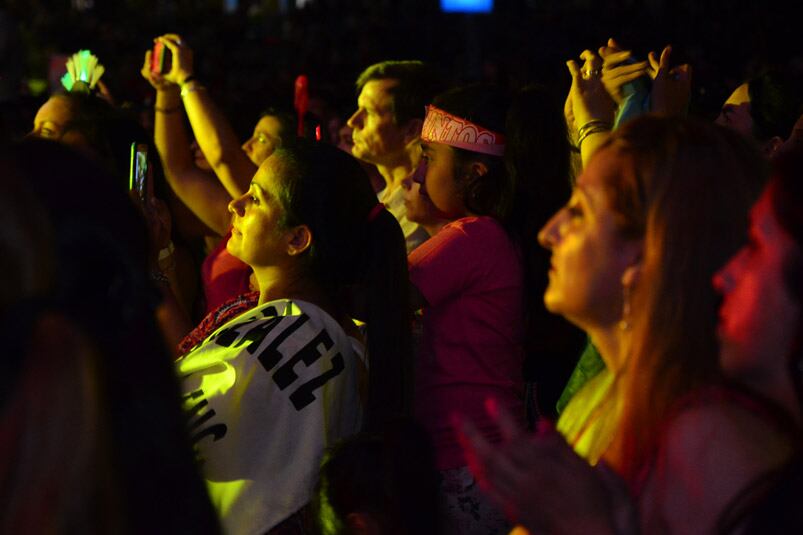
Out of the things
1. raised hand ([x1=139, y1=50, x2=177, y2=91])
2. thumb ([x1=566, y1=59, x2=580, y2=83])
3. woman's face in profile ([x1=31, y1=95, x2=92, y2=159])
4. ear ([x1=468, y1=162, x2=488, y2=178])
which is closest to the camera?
thumb ([x1=566, y1=59, x2=580, y2=83])

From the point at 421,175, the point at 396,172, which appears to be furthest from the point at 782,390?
the point at 396,172

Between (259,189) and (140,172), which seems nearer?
(259,189)

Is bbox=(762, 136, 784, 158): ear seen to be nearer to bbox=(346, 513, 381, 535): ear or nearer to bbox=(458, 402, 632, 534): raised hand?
bbox=(346, 513, 381, 535): ear

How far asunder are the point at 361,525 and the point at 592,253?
1166mm

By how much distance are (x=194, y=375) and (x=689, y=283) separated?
4.96 ft

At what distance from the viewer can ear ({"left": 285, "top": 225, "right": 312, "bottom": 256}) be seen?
321 cm

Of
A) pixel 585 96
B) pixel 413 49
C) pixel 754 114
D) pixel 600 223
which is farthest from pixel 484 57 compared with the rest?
pixel 600 223

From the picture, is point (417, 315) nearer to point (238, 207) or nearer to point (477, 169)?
point (477, 169)

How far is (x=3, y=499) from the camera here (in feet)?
3.66

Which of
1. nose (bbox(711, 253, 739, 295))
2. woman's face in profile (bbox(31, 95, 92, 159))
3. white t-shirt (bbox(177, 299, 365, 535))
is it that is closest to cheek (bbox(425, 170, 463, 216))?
white t-shirt (bbox(177, 299, 365, 535))

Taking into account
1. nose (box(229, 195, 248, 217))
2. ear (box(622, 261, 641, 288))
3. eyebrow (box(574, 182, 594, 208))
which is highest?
eyebrow (box(574, 182, 594, 208))

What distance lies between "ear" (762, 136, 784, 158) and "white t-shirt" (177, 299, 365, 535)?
6.63 feet

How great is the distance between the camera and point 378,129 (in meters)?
4.70

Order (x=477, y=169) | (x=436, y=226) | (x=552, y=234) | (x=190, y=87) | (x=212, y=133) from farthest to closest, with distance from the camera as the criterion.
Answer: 1. (x=190, y=87)
2. (x=212, y=133)
3. (x=436, y=226)
4. (x=477, y=169)
5. (x=552, y=234)
